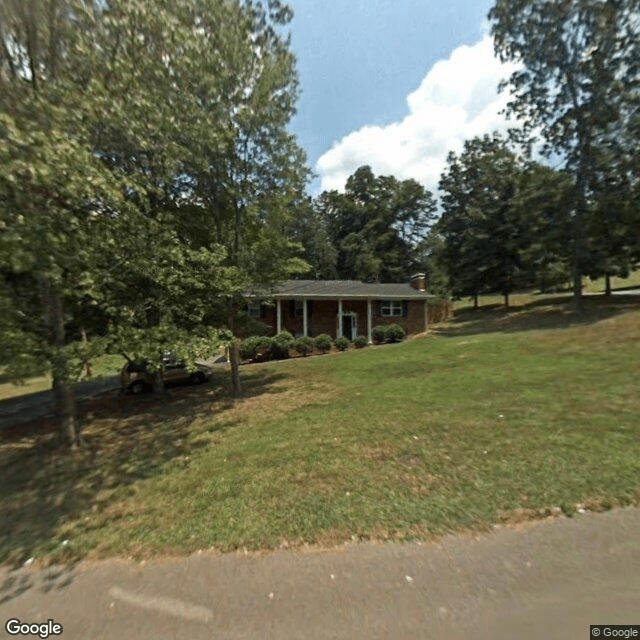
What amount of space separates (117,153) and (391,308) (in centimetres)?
2053

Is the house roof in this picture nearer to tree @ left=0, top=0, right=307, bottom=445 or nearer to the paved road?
tree @ left=0, top=0, right=307, bottom=445

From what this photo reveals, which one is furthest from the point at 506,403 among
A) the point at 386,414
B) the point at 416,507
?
the point at 416,507

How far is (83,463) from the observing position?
20.1 feet

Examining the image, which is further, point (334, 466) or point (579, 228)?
point (579, 228)

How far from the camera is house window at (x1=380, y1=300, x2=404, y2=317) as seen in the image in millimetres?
24797

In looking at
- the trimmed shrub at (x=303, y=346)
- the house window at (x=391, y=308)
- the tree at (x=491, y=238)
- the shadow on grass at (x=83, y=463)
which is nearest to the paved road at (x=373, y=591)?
the shadow on grass at (x=83, y=463)

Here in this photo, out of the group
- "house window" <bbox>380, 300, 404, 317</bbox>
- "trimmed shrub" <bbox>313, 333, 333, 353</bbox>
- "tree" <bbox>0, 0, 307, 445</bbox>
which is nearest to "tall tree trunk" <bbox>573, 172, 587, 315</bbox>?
"house window" <bbox>380, 300, 404, 317</bbox>

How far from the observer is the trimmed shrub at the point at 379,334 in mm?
22375

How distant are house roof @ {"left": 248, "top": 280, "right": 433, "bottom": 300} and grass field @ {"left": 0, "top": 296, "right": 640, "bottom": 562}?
13.1 m

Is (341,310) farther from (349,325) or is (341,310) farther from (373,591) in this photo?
(373,591)

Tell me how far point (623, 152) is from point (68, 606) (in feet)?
87.7

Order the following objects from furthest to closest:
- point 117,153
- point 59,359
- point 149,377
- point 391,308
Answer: point 391,308 < point 149,377 < point 117,153 < point 59,359

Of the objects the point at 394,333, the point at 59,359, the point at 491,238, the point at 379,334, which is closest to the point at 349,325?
the point at 379,334

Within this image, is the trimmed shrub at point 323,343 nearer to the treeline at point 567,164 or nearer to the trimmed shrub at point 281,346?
the trimmed shrub at point 281,346
